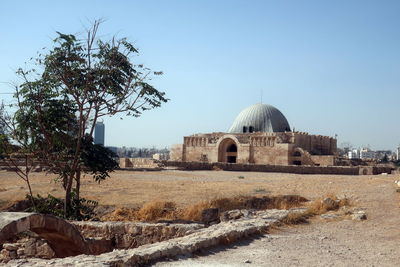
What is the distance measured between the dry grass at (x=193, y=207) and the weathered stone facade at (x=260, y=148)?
885 inches

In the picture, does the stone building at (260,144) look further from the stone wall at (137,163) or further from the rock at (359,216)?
the rock at (359,216)

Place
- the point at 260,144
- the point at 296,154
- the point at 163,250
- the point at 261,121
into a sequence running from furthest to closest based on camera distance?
the point at 261,121, the point at 260,144, the point at 296,154, the point at 163,250

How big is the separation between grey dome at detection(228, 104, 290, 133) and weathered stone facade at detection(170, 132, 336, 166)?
10.1 ft

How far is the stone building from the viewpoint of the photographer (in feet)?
129

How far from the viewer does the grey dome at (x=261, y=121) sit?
154 feet

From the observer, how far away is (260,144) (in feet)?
136

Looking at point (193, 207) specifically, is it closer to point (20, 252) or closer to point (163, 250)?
point (20, 252)

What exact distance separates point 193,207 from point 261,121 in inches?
1367

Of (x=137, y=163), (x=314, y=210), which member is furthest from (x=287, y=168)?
(x=314, y=210)

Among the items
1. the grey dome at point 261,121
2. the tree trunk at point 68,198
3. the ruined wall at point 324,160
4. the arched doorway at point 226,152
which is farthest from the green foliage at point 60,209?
the grey dome at point 261,121

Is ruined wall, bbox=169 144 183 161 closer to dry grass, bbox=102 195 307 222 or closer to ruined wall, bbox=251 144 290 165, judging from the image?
ruined wall, bbox=251 144 290 165

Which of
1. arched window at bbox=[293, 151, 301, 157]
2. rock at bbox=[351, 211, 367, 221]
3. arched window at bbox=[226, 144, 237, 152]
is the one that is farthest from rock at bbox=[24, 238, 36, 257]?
arched window at bbox=[226, 144, 237, 152]

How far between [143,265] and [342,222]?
19.0ft

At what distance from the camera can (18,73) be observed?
10.6m
